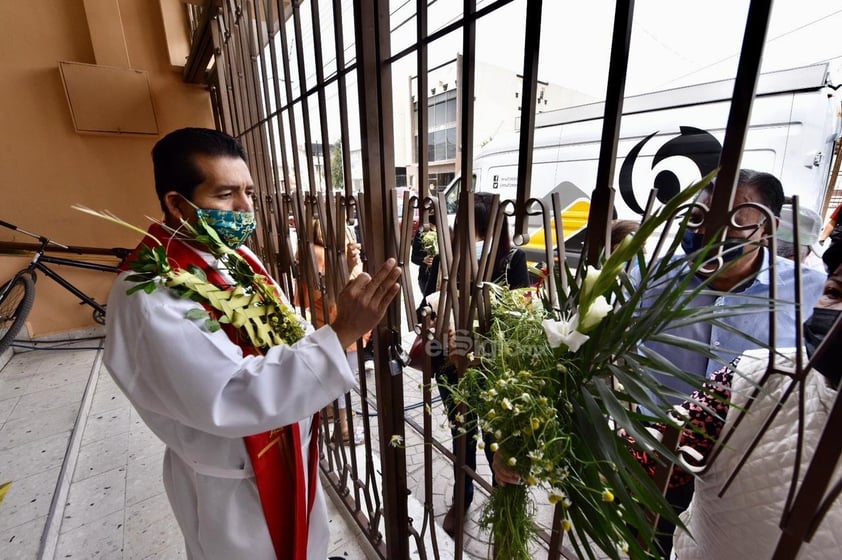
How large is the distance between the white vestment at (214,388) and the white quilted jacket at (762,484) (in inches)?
29.2

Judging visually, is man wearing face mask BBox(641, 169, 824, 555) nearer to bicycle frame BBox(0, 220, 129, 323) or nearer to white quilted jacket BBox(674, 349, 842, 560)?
white quilted jacket BBox(674, 349, 842, 560)

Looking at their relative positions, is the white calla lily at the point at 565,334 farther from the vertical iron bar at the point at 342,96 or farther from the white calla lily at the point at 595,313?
the vertical iron bar at the point at 342,96

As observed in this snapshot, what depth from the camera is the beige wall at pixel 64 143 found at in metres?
2.81

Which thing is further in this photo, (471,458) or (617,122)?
(471,458)

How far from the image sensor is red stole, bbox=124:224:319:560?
2.99 ft

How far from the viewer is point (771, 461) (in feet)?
1.90

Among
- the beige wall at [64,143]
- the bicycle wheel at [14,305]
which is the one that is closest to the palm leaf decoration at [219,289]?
the bicycle wheel at [14,305]

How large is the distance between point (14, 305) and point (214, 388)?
361 centimetres

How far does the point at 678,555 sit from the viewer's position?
80 centimetres

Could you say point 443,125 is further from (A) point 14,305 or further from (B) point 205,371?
(B) point 205,371

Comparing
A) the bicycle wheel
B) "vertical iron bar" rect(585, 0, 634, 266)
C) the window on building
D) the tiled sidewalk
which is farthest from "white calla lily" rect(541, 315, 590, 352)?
the window on building

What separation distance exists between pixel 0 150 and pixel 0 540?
2959 mm

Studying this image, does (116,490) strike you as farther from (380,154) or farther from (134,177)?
(134,177)

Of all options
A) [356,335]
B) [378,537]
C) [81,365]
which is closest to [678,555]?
[356,335]
